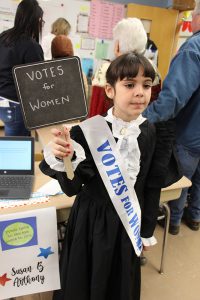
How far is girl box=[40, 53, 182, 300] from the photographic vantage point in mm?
906

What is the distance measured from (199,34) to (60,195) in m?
1.29

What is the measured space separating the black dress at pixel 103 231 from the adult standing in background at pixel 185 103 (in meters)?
0.63

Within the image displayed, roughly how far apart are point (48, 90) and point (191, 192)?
1.75m

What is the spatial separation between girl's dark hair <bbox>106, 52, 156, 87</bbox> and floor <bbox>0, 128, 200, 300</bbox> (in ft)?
3.11

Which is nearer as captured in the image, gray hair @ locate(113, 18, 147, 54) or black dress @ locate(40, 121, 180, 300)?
black dress @ locate(40, 121, 180, 300)

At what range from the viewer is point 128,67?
885 millimetres

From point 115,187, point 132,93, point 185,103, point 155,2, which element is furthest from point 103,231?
point 155,2

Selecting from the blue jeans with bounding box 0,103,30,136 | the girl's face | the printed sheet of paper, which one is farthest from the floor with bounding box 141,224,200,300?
the blue jeans with bounding box 0,103,30,136

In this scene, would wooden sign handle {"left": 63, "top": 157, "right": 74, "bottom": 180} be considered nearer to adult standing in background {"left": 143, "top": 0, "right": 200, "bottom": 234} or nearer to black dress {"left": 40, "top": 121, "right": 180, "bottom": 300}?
black dress {"left": 40, "top": 121, "right": 180, "bottom": 300}

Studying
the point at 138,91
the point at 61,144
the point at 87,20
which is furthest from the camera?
the point at 87,20

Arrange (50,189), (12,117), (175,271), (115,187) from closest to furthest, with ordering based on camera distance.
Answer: (115,187), (50,189), (175,271), (12,117)

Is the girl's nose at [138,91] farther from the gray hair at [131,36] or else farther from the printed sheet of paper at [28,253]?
the gray hair at [131,36]

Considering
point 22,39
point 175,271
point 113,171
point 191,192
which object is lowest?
point 175,271

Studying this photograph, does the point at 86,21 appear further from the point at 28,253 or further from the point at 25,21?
the point at 28,253
